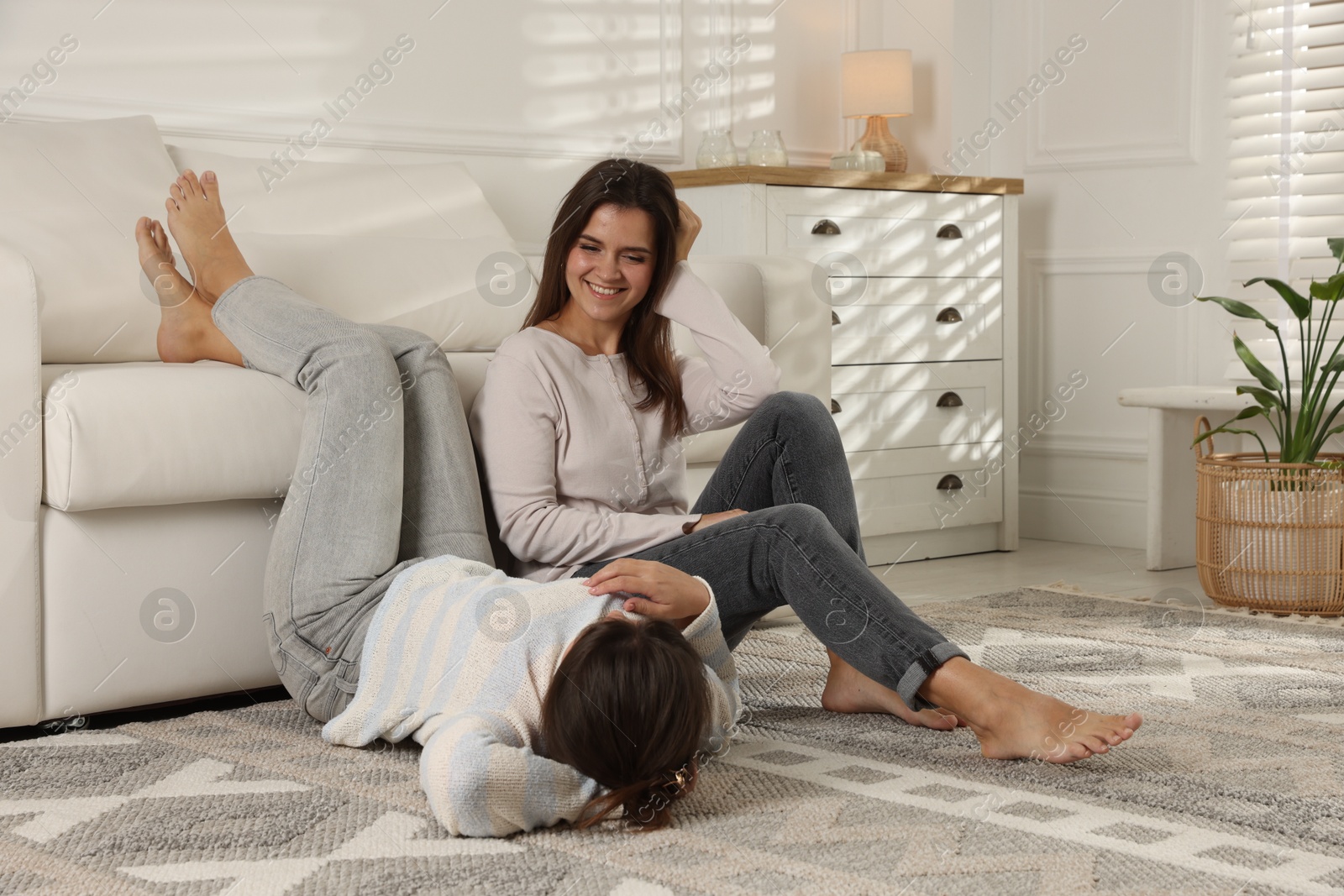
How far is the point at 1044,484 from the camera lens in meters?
3.97

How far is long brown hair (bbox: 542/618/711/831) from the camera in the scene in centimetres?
126

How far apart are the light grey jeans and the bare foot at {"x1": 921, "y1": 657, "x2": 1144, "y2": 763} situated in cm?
61

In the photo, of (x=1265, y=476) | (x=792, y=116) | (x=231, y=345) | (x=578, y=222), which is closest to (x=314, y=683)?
(x=231, y=345)

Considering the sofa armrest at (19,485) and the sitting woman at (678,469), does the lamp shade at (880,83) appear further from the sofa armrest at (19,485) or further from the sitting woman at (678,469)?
the sofa armrest at (19,485)

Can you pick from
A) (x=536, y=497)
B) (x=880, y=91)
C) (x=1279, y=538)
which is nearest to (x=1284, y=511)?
(x=1279, y=538)

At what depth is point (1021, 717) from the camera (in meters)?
1.50

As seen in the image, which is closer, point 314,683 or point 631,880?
point 631,880

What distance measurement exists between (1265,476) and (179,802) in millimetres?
2220

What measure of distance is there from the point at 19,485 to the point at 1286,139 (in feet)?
9.88

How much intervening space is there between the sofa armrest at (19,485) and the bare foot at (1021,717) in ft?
3.54

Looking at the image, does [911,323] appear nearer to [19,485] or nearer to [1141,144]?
[1141,144]

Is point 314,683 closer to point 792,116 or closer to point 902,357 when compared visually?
point 902,357

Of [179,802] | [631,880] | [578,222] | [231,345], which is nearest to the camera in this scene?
[631,880]

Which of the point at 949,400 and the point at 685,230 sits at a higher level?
the point at 685,230
